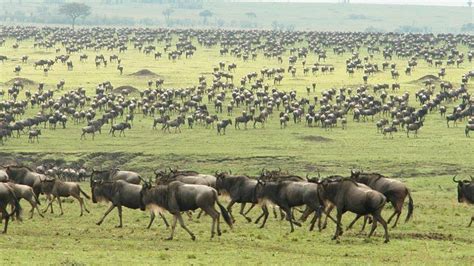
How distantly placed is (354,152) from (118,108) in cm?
2126

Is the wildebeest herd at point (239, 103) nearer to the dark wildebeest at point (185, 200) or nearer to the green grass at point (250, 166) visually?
the green grass at point (250, 166)

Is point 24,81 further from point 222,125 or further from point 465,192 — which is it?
point 465,192

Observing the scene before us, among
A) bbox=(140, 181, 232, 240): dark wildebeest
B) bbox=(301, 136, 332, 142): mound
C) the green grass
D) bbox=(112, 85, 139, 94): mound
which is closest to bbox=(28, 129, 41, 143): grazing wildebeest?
the green grass

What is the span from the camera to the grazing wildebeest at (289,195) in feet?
83.9

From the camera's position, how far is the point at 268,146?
51.5 meters

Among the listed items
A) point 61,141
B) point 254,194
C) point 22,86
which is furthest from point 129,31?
point 254,194

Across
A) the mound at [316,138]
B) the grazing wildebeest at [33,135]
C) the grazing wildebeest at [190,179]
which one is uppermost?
the grazing wildebeest at [190,179]

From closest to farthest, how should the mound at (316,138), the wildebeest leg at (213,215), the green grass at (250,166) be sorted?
the green grass at (250,166) < the wildebeest leg at (213,215) < the mound at (316,138)

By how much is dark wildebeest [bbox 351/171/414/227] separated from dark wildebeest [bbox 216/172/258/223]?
321 centimetres

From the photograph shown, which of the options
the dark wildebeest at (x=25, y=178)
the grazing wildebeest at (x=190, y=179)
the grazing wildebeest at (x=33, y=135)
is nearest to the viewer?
the grazing wildebeest at (x=190, y=179)

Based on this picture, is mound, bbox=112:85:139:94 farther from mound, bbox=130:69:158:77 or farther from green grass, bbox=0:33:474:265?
mound, bbox=130:69:158:77

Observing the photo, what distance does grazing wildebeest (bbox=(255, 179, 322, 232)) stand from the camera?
83.9ft

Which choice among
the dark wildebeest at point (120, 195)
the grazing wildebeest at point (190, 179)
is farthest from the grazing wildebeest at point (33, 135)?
the dark wildebeest at point (120, 195)

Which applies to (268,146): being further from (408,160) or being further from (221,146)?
(408,160)
